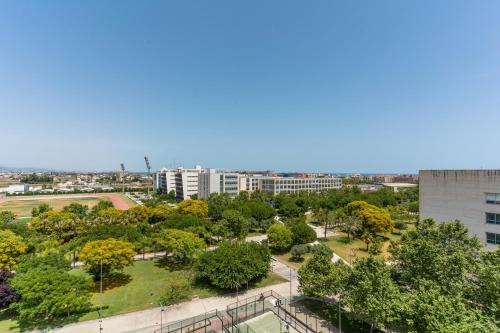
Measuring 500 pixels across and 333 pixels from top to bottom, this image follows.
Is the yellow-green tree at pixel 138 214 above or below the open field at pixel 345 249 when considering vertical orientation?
above

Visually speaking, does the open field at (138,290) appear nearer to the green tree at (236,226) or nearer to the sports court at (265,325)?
the sports court at (265,325)

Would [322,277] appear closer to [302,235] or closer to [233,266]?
[233,266]

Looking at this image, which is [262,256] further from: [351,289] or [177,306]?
[351,289]

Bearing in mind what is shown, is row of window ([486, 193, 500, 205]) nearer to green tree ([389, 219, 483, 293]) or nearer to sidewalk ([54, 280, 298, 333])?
green tree ([389, 219, 483, 293])

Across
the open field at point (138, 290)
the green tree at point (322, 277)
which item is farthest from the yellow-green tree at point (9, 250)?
the green tree at point (322, 277)

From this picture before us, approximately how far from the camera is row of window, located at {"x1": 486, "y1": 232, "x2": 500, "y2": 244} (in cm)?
2655

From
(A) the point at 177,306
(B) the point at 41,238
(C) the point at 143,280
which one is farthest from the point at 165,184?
(A) the point at 177,306

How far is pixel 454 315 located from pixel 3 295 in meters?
33.4

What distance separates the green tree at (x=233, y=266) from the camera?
90.5ft

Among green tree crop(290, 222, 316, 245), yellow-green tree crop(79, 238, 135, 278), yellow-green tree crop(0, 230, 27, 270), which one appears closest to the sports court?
yellow-green tree crop(79, 238, 135, 278)

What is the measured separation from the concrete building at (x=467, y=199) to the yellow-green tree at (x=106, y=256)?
37350 mm

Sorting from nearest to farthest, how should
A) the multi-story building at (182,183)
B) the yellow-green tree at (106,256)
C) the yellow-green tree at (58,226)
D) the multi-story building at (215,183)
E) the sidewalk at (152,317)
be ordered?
the sidewalk at (152,317)
the yellow-green tree at (106,256)
the yellow-green tree at (58,226)
the multi-story building at (215,183)
the multi-story building at (182,183)

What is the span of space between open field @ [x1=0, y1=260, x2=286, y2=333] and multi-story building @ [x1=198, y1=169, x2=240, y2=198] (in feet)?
200

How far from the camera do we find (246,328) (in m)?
21.4
